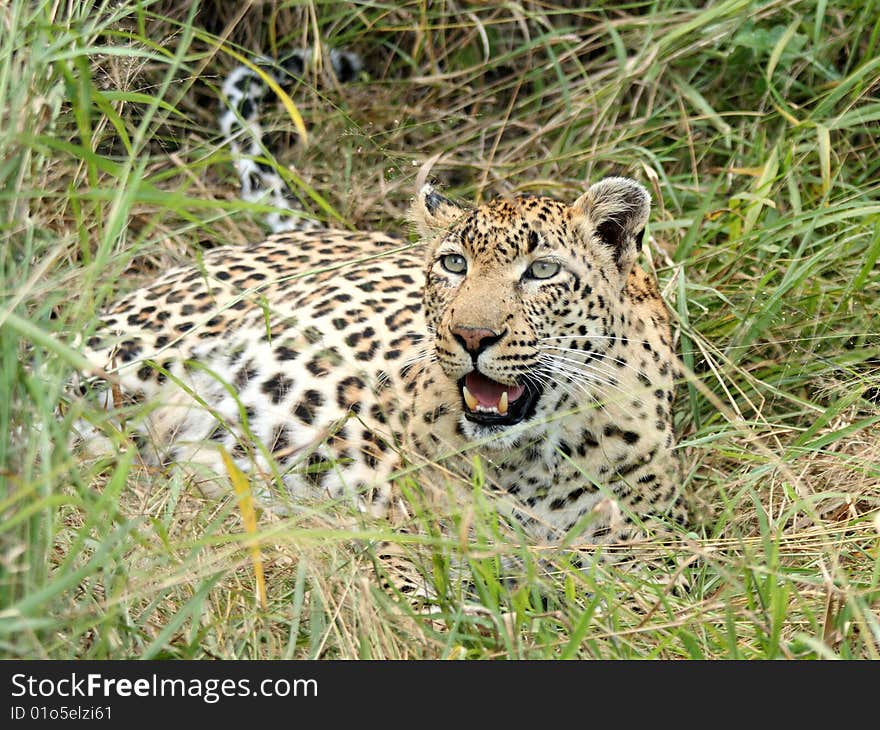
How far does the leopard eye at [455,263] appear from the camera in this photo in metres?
4.49

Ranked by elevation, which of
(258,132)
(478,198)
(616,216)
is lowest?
(616,216)

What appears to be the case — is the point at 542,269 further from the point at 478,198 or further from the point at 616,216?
the point at 478,198

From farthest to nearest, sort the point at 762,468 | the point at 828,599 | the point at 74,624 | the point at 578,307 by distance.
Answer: the point at 762,468 → the point at 578,307 → the point at 828,599 → the point at 74,624

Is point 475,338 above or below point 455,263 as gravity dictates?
below

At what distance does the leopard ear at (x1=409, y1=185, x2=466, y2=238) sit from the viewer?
4.71 metres

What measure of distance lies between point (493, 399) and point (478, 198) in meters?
1.86

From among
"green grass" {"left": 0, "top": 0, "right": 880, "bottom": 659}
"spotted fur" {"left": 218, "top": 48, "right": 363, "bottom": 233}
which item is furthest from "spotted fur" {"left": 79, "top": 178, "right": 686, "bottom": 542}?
"spotted fur" {"left": 218, "top": 48, "right": 363, "bottom": 233}

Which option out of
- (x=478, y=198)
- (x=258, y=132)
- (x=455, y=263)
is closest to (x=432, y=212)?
(x=455, y=263)

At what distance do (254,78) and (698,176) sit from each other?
213 centimetres

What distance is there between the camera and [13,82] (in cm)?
336

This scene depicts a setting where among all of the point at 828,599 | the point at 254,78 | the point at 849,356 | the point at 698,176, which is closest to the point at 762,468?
the point at 849,356

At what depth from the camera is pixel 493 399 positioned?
4.30 m

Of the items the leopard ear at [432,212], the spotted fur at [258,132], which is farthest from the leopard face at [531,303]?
the spotted fur at [258,132]
